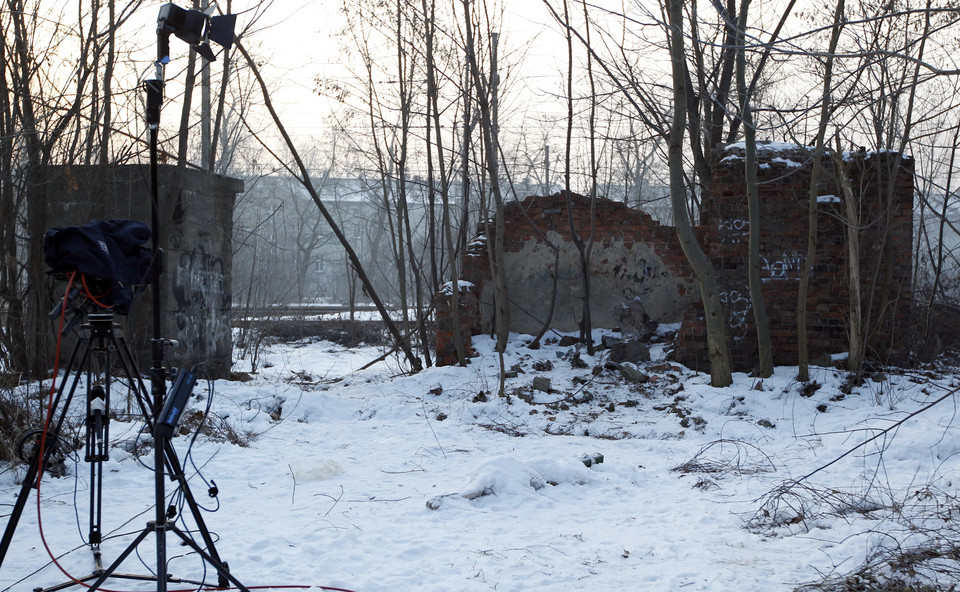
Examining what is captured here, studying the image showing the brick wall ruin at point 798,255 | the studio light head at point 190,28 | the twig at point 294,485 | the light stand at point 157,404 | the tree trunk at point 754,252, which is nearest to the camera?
the light stand at point 157,404

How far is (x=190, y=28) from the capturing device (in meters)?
3.41

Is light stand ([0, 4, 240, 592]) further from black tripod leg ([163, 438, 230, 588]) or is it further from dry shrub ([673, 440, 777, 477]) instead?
dry shrub ([673, 440, 777, 477])

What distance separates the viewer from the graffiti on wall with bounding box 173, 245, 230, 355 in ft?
32.4

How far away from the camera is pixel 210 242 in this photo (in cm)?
1039

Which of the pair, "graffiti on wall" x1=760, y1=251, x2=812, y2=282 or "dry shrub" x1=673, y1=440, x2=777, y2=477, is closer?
"dry shrub" x1=673, y1=440, x2=777, y2=477

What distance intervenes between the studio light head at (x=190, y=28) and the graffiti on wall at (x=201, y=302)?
6736 mm

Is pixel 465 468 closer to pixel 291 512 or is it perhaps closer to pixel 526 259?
pixel 291 512

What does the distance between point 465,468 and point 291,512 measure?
1.62 metres

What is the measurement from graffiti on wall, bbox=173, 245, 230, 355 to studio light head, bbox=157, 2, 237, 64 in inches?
265

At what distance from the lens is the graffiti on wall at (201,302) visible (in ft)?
32.4

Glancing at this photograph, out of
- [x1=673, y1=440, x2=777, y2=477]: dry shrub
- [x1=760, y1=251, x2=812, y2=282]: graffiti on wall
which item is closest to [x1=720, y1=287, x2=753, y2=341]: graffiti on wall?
[x1=760, y1=251, x2=812, y2=282]: graffiti on wall

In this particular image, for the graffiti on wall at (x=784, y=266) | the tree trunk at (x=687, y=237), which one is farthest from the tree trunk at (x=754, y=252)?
the graffiti on wall at (x=784, y=266)

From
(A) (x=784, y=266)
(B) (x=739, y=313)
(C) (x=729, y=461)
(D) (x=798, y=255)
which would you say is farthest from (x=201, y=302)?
(D) (x=798, y=255)

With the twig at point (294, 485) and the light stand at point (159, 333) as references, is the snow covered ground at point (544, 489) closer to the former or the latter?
the twig at point (294, 485)
